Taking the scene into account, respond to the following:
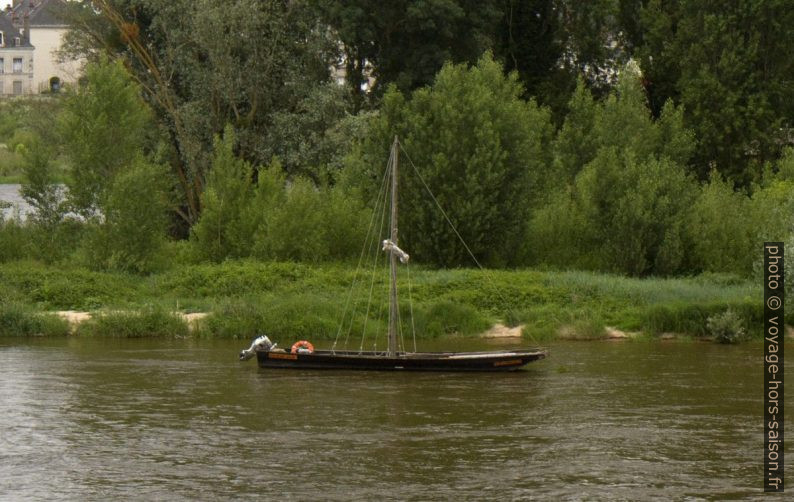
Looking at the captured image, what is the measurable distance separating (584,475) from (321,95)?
4271 cm

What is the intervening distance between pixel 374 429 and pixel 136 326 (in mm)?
18909

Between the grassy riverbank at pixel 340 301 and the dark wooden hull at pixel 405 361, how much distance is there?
664 centimetres

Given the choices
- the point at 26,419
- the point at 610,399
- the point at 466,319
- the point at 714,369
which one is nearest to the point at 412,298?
the point at 466,319

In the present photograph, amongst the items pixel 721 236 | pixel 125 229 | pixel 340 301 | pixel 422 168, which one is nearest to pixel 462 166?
pixel 422 168

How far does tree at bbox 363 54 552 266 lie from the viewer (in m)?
54.9

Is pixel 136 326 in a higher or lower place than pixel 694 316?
lower

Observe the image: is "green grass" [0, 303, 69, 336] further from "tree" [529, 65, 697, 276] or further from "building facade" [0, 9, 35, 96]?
"building facade" [0, 9, 35, 96]

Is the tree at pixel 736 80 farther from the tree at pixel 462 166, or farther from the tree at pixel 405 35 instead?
the tree at pixel 462 166

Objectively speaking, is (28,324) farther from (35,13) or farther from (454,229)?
(35,13)

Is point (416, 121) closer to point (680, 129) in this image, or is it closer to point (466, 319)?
point (466, 319)

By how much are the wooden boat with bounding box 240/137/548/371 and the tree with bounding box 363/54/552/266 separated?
15.2 metres

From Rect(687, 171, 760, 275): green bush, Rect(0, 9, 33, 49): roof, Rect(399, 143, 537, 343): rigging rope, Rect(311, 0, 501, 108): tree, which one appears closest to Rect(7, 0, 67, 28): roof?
Rect(0, 9, 33, 49): roof

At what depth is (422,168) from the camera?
55.8 metres

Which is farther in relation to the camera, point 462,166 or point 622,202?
point 462,166
